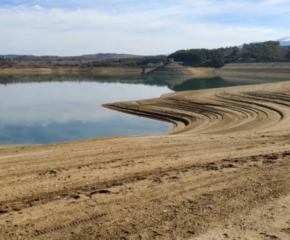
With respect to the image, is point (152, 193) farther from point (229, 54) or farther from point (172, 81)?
point (229, 54)

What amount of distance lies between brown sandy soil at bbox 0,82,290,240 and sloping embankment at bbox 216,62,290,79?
61.0 metres

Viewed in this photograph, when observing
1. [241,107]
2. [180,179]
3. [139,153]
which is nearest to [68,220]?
[180,179]

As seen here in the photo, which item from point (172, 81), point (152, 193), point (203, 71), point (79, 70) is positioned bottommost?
point (152, 193)

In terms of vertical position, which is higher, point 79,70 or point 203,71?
point 79,70

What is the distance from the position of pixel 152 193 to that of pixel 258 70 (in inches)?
2960

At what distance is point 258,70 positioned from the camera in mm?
75750

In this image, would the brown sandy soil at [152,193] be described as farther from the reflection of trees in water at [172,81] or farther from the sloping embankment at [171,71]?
the sloping embankment at [171,71]

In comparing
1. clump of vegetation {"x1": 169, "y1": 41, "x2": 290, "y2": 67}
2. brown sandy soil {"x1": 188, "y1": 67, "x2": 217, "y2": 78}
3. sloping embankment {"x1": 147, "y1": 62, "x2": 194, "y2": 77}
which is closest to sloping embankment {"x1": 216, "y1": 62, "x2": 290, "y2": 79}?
brown sandy soil {"x1": 188, "y1": 67, "x2": 217, "y2": 78}

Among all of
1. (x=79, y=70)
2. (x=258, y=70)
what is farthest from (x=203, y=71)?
(x=79, y=70)

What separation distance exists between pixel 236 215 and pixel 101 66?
350 feet

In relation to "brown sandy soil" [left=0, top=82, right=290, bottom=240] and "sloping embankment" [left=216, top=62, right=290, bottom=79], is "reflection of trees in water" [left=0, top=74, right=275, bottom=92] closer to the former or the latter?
"sloping embankment" [left=216, top=62, right=290, bottom=79]

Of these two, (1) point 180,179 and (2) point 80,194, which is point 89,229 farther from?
(1) point 180,179

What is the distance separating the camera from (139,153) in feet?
29.9

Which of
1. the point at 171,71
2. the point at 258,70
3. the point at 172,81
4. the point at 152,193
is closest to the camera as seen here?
the point at 152,193
